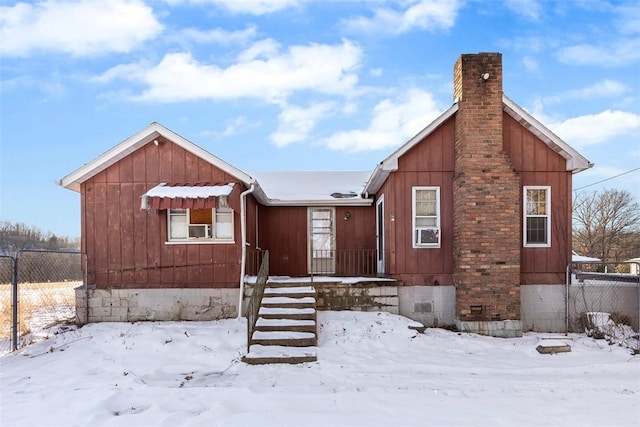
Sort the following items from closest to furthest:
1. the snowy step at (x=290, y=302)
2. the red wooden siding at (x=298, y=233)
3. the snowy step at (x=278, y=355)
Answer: the snowy step at (x=278, y=355), the snowy step at (x=290, y=302), the red wooden siding at (x=298, y=233)

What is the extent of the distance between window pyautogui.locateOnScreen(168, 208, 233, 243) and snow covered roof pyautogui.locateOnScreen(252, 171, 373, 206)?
8.49 feet

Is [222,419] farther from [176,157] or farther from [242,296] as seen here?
[176,157]

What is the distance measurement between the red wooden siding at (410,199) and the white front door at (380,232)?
1237 millimetres

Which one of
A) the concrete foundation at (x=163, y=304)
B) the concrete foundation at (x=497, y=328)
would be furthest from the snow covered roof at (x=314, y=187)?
the concrete foundation at (x=497, y=328)

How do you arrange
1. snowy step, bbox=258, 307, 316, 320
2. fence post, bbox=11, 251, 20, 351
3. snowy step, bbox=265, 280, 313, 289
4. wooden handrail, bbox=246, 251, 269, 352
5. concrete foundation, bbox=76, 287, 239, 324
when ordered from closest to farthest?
wooden handrail, bbox=246, 251, 269, 352 → fence post, bbox=11, 251, 20, 351 → snowy step, bbox=258, 307, 316, 320 → snowy step, bbox=265, 280, 313, 289 → concrete foundation, bbox=76, 287, 239, 324

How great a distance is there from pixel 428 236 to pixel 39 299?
11631 millimetres

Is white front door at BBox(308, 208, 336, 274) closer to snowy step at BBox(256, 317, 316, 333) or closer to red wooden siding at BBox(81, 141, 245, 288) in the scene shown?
red wooden siding at BBox(81, 141, 245, 288)

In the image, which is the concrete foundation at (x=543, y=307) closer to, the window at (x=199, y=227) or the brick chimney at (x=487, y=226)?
the brick chimney at (x=487, y=226)

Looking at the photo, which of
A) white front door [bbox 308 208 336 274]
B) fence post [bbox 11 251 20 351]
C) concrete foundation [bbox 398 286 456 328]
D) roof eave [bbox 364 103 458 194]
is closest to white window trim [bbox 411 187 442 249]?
roof eave [bbox 364 103 458 194]

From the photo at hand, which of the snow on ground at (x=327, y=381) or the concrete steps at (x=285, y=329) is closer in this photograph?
the snow on ground at (x=327, y=381)

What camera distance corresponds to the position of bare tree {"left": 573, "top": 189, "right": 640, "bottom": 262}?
2724 cm

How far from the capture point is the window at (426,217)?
9.52 m

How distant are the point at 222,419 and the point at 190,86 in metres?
13.2

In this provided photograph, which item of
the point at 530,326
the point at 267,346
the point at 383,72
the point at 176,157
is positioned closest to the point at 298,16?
the point at 176,157
